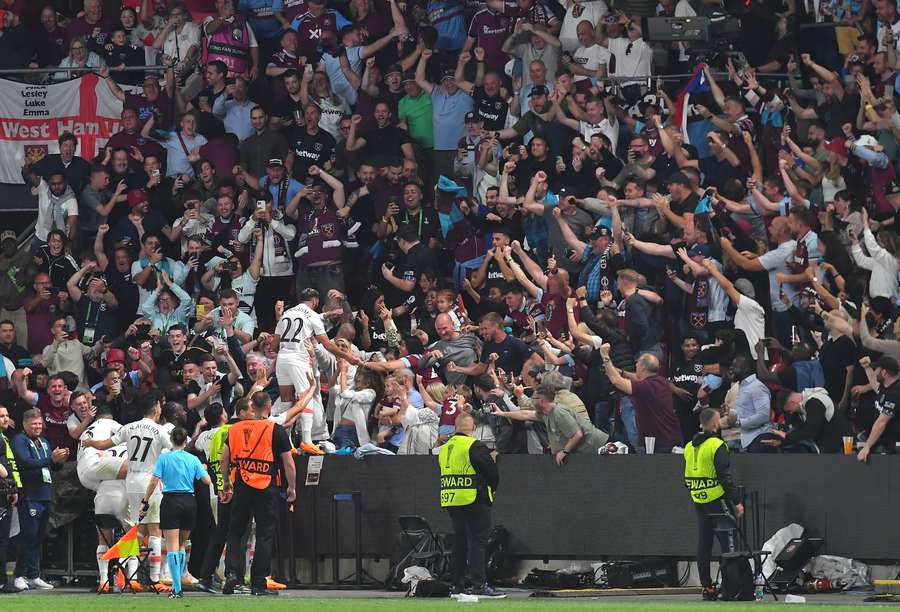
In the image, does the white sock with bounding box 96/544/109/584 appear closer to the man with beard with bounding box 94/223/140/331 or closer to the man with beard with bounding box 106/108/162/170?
the man with beard with bounding box 94/223/140/331

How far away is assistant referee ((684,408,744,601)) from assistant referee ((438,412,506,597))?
6.48 ft

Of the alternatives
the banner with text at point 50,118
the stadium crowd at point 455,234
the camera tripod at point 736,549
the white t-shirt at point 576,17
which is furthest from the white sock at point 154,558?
the banner with text at point 50,118

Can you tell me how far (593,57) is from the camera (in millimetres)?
24312

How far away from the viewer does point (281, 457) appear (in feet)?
57.7

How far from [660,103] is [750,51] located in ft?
6.46

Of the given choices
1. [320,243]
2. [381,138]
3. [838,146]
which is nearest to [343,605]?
[320,243]

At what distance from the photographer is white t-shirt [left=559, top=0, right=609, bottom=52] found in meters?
24.7

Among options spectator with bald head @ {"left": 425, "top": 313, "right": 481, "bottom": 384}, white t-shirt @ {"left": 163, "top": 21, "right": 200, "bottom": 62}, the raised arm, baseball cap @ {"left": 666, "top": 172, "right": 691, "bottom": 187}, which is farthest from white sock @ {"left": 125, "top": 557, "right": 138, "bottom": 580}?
white t-shirt @ {"left": 163, "top": 21, "right": 200, "bottom": 62}

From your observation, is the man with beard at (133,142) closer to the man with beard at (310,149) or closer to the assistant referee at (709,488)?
the man with beard at (310,149)

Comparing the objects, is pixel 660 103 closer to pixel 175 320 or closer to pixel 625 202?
pixel 625 202

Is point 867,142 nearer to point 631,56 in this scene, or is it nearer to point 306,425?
point 631,56

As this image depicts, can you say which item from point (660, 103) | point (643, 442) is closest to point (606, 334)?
point (643, 442)

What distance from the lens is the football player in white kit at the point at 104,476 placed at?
1925 centimetres

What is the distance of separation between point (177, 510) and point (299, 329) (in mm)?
2881
